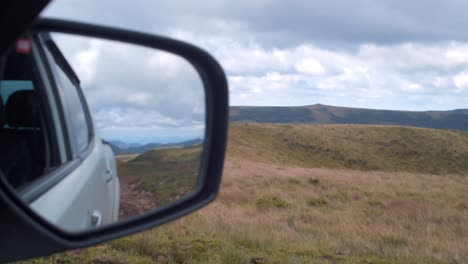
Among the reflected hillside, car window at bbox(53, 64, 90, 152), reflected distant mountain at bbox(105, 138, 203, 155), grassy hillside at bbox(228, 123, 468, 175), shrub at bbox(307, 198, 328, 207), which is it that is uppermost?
car window at bbox(53, 64, 90, 152)

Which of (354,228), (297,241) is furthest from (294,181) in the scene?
(297,241)

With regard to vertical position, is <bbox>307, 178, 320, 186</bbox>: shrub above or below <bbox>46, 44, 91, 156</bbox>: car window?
below

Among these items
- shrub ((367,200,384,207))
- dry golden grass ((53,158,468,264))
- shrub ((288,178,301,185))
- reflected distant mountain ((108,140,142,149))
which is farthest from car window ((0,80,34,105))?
shrub ((288,178,301,185))

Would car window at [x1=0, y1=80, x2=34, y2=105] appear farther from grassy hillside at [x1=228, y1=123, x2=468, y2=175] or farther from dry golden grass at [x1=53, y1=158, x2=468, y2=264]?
grassy hillside at [x1=228, y1=123, x2=468, y2=175]

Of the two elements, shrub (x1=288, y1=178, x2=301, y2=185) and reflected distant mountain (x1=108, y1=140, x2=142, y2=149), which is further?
shrub (x1=288, y1=178, x2=301, y2=185)

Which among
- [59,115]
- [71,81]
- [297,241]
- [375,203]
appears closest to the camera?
[59,115]

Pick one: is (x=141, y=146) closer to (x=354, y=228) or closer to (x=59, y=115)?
(x=59, y=115)

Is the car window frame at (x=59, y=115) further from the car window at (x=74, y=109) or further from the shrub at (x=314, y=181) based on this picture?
the shrub at (x=314, y=181)

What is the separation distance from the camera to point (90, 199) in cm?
210

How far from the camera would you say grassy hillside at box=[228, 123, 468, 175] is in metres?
65.4

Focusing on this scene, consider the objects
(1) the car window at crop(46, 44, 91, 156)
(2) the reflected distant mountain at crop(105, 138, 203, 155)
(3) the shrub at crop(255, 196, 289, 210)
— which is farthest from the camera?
(3) the shrub at crop(255, 196, 289, 210)

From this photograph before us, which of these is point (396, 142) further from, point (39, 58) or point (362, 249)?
point (39, 58)

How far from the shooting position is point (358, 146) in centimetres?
7562

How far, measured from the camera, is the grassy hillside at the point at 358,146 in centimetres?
6544
